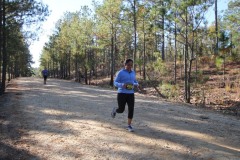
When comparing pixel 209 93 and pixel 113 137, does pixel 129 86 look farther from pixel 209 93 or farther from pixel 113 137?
pixel 209 93

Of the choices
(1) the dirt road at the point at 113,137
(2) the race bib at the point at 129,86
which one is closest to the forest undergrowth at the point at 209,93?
(1) the dirt road at the point at 113,137

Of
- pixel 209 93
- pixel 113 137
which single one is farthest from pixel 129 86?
pixel 209 93

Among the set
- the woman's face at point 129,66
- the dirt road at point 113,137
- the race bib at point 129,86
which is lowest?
the dirt road at point 113,137

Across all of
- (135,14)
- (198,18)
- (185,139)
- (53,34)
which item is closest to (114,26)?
(135,14)

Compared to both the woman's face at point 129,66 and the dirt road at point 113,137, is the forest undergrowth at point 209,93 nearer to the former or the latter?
the dirt road at point 113,137

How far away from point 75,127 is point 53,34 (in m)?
56.2

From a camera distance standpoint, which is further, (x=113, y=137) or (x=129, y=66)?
(x=129, y=66)

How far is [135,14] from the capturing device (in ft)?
91.2

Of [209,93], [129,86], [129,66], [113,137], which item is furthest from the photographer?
[209,93]

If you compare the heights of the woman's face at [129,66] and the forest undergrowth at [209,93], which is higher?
the woman's face at [129,66]

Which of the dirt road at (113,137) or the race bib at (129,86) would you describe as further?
the race bib at (129,86)

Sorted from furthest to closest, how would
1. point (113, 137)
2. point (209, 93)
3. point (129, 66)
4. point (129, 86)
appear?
point (209, 93) < point (129, 66) < point (129, 86) < point (113, 137)

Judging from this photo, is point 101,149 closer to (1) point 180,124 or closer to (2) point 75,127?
(2) point 75,127

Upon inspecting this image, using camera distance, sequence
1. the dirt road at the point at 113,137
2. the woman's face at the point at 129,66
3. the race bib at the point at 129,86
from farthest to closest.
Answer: the woman's face at the point at 129,66
the race bib at the point at 129,86
the dirt road at the point at 113,137
